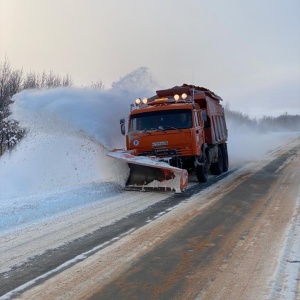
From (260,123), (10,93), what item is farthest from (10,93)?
(260,123)

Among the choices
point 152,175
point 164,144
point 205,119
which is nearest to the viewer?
point 152,175

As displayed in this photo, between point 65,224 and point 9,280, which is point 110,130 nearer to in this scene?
point 65,224

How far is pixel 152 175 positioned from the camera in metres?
11.1

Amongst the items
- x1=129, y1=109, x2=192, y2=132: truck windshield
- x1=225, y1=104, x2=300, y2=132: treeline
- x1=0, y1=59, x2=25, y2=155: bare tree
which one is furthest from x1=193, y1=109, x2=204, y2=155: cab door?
x1=225, y1=104, x2=300, y2=132: treeline

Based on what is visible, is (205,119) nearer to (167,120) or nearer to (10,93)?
(167,120)

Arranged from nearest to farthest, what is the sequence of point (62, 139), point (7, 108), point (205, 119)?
point (205, 119) < point (62, 139) < point (7, 108)

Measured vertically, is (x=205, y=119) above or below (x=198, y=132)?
above

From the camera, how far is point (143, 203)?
9039mm

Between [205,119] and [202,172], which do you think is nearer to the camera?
[202,172]

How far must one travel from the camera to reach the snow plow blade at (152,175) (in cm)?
1055

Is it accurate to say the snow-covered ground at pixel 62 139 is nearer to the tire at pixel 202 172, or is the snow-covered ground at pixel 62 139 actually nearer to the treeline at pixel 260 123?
the tire at pixel 202 172

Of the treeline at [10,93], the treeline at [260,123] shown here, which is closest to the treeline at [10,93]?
the treeline at [10,93]

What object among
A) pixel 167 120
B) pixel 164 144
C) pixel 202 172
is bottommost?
pixel 202 172

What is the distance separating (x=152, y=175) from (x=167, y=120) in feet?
6.57
